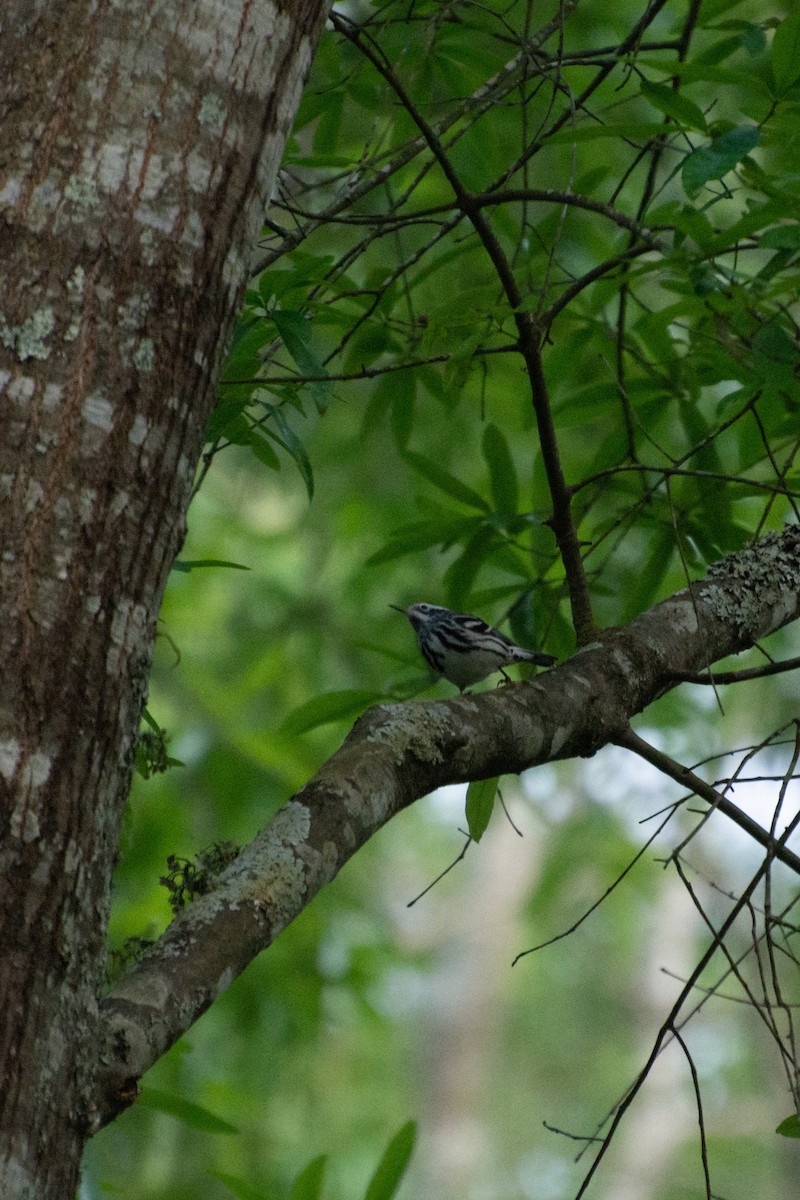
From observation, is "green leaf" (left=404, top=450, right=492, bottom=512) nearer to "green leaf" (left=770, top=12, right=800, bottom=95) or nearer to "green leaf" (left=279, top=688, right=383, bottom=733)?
"green leaf" (left=279, top=688, right=383, bottom=733)

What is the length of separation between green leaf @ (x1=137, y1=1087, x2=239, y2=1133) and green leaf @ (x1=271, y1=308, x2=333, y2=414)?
1.67 m

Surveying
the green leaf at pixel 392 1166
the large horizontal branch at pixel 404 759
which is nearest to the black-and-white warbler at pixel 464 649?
the green leaf at pixel 392 1166

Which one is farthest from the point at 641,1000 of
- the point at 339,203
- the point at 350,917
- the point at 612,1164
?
the point at 339,203

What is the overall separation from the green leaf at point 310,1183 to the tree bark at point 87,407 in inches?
92.4

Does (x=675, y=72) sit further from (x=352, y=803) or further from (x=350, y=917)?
(x=350, y=917)

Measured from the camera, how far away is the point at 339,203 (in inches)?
106

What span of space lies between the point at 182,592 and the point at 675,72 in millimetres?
4701

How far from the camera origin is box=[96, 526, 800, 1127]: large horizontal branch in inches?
57.9

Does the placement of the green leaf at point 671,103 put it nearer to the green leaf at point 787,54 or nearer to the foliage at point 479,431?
the foliage at point 479,431

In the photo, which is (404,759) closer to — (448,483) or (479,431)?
(448,483)

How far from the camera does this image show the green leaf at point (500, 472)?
358 cm

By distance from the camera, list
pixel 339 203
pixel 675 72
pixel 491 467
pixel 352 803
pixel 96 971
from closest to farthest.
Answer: pixel 96 971 → pixel 352 803 → pixel 675 72 → pixel 339 203 → pixel 491 467

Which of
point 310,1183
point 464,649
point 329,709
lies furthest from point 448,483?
point 310,1183

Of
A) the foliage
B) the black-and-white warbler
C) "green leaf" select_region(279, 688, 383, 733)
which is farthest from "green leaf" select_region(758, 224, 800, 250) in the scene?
the black-and-white warbler
